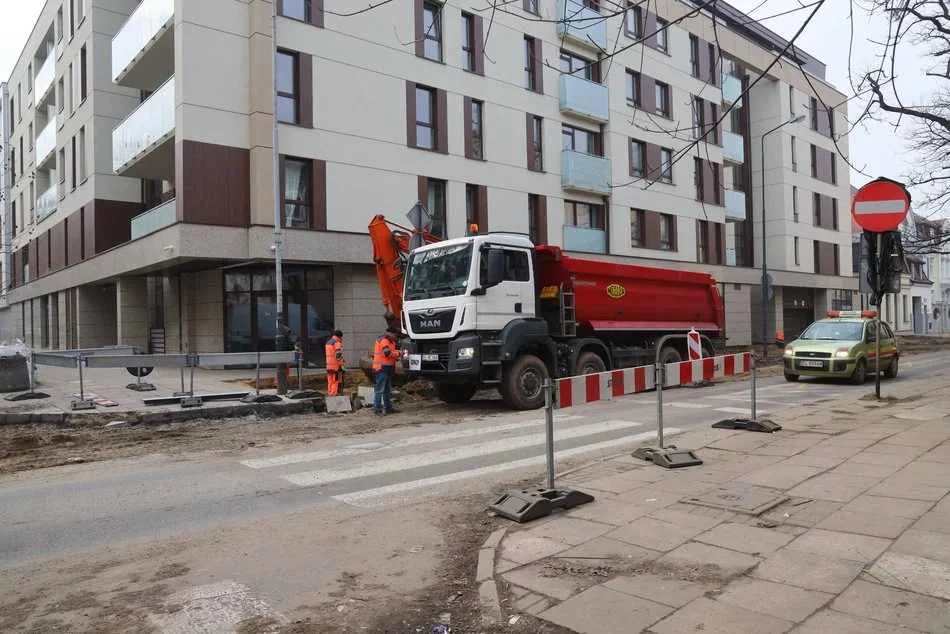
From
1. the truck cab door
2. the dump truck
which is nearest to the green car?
the dump truck

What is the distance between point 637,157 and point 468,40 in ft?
32.4

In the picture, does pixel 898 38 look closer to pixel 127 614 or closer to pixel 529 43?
pixel 127 614

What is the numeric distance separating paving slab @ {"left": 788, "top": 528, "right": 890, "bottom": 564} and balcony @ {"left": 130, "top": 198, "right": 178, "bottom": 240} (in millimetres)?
17246

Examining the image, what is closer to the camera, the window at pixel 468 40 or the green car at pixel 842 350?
the green car at pixel 842 350

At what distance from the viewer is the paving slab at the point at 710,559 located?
4.08 meters

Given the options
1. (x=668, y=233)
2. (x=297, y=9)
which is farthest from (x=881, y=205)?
(x=668, y=233)

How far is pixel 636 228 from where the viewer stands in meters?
30.0

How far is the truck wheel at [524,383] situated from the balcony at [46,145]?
1111 inches

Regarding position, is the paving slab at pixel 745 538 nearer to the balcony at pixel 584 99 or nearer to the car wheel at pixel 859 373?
the car wheel at pixel 859 373

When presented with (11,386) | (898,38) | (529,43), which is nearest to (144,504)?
(898,38)

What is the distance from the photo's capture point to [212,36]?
18297mm

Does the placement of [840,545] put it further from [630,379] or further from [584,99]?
[584,99]

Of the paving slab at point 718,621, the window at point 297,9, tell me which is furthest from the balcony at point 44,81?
the paving slab at point 718,621

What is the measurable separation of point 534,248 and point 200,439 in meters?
6.61
